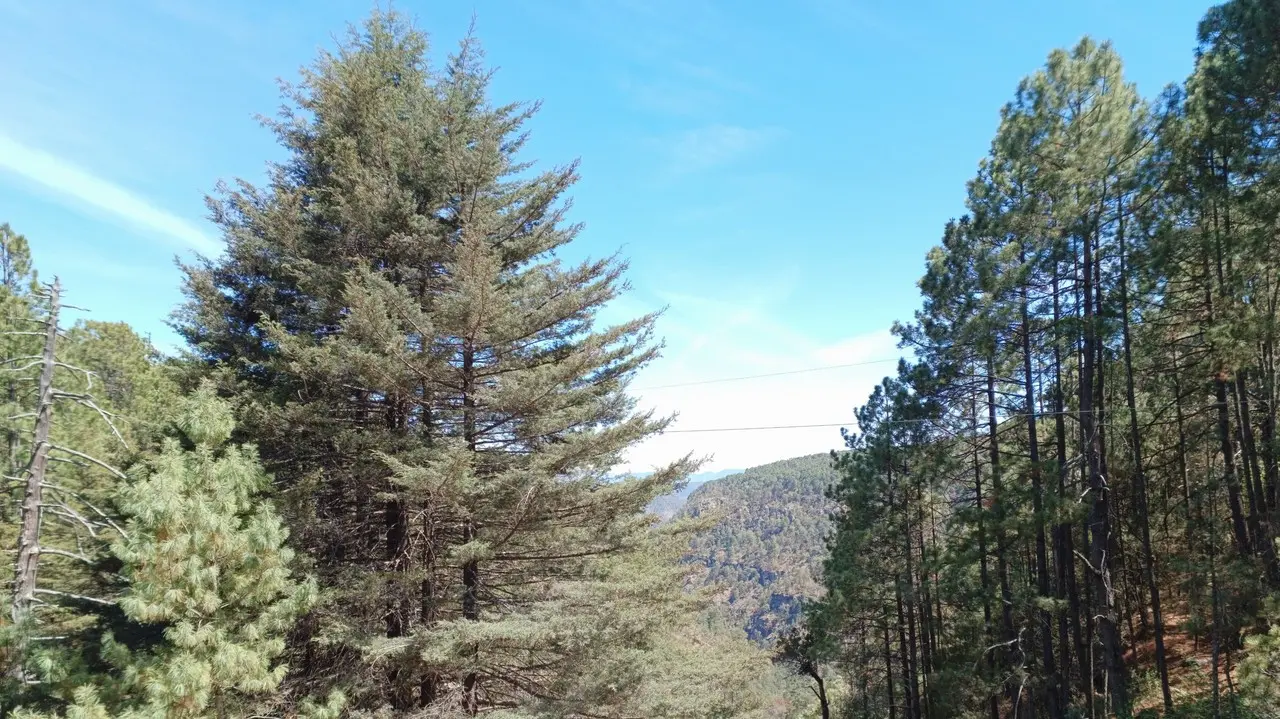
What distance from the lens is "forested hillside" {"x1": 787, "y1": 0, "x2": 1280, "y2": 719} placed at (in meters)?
7.38

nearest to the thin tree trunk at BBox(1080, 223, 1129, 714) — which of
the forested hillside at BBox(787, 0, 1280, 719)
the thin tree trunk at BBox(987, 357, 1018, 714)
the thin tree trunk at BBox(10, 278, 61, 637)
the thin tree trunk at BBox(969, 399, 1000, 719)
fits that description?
the forested hillside at BBox(787, 0, 1280, 719)

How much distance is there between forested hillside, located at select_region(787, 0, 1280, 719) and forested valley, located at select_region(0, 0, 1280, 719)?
6 cm

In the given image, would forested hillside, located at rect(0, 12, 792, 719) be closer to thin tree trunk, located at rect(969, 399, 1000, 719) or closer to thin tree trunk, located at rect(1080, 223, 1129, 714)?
thin tree trunk, located at rect(969, 399, 1000, 719)

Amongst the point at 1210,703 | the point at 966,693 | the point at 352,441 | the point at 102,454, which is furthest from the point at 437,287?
the point at 1210,703

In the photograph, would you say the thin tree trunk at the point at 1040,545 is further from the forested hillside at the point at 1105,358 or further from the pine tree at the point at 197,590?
the pine tree at the point at 197,590

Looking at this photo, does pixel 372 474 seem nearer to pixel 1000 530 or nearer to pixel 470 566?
pixel 470 566

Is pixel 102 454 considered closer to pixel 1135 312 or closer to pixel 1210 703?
pixel 1135 312

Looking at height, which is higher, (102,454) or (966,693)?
(102,454)

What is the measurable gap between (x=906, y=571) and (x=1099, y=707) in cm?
515

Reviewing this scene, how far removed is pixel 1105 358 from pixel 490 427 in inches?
439

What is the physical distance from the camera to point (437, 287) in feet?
28.1

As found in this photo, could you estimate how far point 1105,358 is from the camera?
10578 mm

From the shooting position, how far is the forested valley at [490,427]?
564cm

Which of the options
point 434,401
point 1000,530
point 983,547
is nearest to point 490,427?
point 434,401
